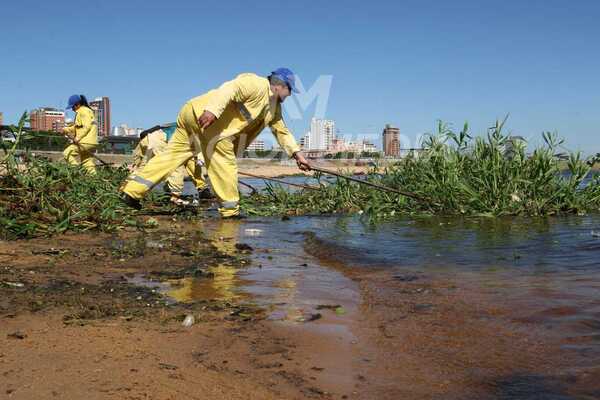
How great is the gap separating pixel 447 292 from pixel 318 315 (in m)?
1.01

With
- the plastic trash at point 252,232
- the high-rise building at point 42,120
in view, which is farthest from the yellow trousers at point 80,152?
the plastic trash at point 252,232

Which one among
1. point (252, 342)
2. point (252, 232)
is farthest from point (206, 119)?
point (252, 342)

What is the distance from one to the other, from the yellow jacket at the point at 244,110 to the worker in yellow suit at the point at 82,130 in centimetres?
478

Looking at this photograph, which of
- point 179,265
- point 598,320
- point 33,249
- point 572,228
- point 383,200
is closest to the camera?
point 598,320

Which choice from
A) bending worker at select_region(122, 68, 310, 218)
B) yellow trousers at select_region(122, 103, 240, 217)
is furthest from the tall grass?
yellow trousers at select_region(122, 103, 240, 217)

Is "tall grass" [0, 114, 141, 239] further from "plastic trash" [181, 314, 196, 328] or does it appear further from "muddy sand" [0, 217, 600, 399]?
"plastic trash" [181, 314, 196, 328]

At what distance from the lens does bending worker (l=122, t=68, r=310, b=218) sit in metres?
6.97

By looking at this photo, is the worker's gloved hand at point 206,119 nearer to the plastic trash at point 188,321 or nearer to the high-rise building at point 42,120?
the high-rise building at point 42,120

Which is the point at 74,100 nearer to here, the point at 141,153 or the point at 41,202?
the point at 141,153

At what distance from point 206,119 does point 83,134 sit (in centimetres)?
575

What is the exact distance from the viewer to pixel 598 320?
280 centimetres

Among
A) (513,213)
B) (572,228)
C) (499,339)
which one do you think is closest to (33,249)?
(499,339)

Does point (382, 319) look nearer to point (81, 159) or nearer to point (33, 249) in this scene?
point (33, 249)

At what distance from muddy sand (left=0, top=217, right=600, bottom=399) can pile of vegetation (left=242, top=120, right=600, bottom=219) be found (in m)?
4.27
